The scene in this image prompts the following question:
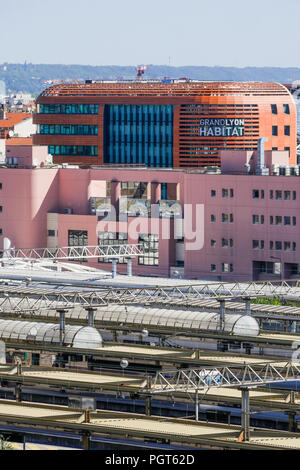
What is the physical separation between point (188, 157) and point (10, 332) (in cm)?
6726

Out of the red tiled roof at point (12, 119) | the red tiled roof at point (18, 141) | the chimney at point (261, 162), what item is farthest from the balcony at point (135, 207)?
the red tiled roof at point (12, 119)

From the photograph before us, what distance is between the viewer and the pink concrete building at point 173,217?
7406cm

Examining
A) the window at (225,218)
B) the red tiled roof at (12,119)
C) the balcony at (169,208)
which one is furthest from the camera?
the red tiled roof at (12,119)

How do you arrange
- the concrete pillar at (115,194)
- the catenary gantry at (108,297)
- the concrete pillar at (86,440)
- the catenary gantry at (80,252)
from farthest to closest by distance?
the concrete pillar at (115,194) → the catenary gantry at (80,252) → the catenary gantry at (108,297) → the concrete pillar at (86,440)

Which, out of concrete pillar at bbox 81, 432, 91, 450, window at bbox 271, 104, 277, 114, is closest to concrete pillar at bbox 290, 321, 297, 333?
concrete pillar at bbox 81, 432, 91, 450

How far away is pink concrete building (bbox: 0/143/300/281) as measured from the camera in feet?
243

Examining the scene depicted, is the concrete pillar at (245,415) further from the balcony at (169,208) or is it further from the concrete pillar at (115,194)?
the concrete pillar at (115,194)

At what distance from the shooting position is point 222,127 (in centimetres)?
10769

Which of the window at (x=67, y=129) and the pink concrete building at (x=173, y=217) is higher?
the window at (x=67, y=129)

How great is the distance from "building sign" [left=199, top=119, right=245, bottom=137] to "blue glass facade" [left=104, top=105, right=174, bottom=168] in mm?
2616

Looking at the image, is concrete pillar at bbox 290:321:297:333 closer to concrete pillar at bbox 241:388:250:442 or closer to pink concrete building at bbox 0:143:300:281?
concrete pillar at bbox 241:388:250:442

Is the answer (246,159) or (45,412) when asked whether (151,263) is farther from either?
(45,412)

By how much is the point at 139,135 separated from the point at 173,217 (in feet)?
102

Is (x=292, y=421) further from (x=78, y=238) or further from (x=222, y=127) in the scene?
(x=222, y=127)
